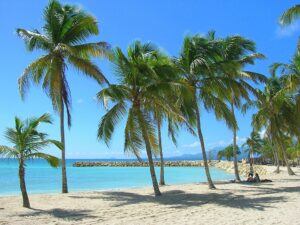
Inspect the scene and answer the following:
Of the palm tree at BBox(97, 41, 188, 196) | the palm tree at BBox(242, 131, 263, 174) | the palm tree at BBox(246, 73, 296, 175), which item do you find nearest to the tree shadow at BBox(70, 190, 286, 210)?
the palm tree at BBox(97, 41, 188, 196)

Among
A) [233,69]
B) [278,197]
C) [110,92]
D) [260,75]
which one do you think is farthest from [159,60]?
[260,75]

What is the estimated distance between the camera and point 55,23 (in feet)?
54.2

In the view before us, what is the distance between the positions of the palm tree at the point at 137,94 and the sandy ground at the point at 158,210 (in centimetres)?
232

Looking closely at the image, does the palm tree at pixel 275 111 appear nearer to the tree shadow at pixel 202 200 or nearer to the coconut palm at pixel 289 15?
the coconut palm at pixel 289 15

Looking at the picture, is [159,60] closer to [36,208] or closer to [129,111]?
[129,111]

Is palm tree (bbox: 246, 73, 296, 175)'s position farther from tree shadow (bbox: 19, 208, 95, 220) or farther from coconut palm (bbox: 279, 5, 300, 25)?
tree shadow (bbox: 19, 208, 95, 220)

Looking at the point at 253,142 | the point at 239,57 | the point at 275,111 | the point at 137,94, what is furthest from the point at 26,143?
the point at 253,142

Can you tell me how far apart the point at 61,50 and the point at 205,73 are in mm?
6281

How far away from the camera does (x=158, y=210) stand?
36.6 ft

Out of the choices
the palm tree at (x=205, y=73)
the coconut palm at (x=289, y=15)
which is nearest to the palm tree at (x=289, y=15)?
the coconut palm at (x=289, y=15)

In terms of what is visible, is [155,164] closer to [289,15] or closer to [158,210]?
[289,15]

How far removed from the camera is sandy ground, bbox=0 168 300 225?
9453 mm

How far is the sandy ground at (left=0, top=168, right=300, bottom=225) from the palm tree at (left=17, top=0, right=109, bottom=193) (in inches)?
147

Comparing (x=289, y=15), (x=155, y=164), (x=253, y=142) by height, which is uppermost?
(x=289, y=15)
